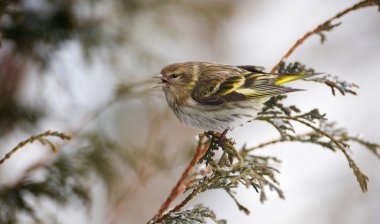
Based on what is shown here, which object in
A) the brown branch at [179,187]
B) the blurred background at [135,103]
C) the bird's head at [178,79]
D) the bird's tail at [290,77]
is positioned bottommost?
the brown branch at [179,187]

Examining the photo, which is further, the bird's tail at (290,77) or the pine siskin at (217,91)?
the pine siskin at (217,91)

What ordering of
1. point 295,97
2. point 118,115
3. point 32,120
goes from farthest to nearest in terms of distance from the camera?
point 295,97
point 118,115
point 32,120

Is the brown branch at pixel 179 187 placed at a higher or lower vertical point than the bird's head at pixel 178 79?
lower

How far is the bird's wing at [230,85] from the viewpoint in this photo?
99.3 inches

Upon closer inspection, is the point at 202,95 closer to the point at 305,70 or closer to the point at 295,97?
the point at 305,70

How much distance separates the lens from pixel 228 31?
8.91m

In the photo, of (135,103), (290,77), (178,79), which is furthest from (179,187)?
(135,103)

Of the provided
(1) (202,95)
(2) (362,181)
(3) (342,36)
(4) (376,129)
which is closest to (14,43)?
(1) (202,95)

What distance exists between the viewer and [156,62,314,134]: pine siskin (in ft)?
7.86

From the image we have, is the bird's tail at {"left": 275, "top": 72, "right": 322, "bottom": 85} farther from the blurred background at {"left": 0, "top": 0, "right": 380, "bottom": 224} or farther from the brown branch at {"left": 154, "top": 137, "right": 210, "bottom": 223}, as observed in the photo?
the blurred background at {"left": 0, "top": 0, "right": 380, "bottom": 224}

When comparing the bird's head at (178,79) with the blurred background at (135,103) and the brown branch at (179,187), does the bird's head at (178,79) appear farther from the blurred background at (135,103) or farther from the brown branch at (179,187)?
the brown branch at (179,187)

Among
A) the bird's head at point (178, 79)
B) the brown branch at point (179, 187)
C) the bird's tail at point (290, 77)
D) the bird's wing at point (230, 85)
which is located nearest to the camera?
the brown branch at point (179, 187)

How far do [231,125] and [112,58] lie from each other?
56.0 inches

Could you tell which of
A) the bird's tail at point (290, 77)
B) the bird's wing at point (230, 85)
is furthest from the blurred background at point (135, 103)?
the bird's tail at point (290, 77)
